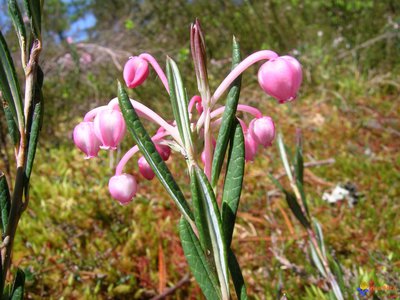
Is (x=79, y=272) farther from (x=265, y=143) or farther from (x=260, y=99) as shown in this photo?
(x=260, y=99)

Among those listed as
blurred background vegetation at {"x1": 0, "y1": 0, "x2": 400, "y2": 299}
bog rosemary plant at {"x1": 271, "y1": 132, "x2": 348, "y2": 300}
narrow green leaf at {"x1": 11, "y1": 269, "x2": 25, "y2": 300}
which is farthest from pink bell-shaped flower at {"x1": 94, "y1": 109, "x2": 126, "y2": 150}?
bog rosemary plant at {"x1": 271, "y1": 132, "x2": 348, "y2": 300}

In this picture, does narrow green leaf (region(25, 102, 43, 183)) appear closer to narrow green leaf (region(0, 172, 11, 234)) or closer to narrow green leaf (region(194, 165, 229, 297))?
narrow green leaf (region(0, 172, 11, 234))

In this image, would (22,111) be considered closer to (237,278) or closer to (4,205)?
(4,205)

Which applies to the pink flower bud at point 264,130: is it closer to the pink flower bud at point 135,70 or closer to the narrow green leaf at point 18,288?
the pink flower bud at point 135,70

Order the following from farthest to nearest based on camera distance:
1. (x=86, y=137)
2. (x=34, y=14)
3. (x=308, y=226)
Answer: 1. (x=308, y=226)
2. (x=86, y=137)
3. (x=34, y=14)

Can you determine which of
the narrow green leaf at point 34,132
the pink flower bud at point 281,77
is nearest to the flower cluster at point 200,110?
the pink flower bud at point 281,77

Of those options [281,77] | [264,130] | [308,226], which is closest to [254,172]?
[308,226]

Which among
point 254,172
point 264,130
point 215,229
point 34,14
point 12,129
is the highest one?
point 34,14
